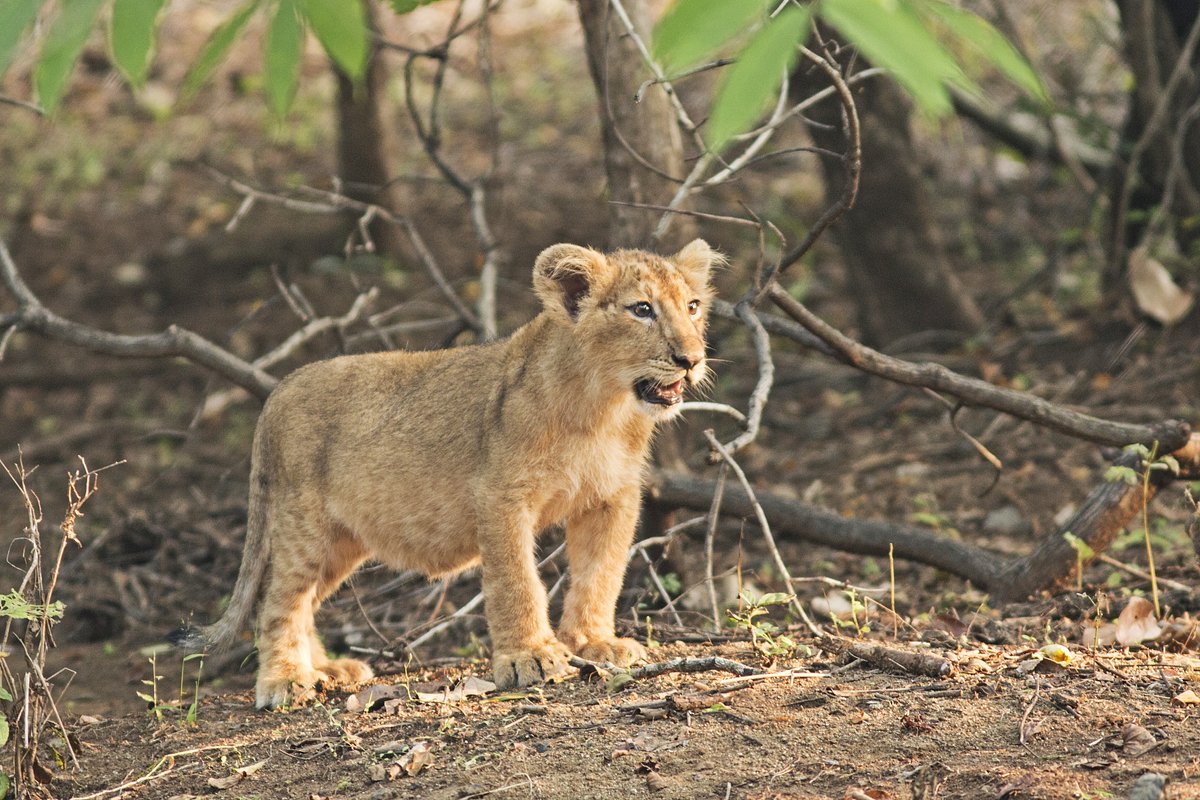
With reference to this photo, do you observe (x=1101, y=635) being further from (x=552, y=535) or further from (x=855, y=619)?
(x=552, y=535)

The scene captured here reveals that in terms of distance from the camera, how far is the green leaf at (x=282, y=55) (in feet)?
7.78

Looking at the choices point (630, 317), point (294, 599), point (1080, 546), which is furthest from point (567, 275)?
point (1080, 546)

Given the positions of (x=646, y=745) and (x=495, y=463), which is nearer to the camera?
(x=646, y=745)

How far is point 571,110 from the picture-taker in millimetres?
16438

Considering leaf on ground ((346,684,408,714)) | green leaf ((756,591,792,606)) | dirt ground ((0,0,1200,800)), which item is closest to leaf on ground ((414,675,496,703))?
dirt ground ((0,0,1200,800))

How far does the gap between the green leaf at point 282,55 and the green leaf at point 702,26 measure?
28.5 inches

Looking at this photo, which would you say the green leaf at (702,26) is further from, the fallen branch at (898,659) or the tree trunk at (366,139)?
the tree trunk at (366,139)

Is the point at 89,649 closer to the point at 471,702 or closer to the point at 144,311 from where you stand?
the point at 471,702

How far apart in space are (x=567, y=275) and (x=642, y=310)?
0.37m

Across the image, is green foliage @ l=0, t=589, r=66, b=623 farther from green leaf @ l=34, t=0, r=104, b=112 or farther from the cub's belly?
green leaf @ l=34, t=0, r=104, b=112

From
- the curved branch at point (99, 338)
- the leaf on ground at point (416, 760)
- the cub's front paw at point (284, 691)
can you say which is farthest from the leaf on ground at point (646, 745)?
the curved branch at point (99, 338)

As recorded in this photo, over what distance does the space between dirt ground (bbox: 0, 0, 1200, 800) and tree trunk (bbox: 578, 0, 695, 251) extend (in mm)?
1183

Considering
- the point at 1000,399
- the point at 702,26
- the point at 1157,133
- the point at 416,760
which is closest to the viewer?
the point at 702,26

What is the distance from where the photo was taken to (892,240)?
32.5ft
